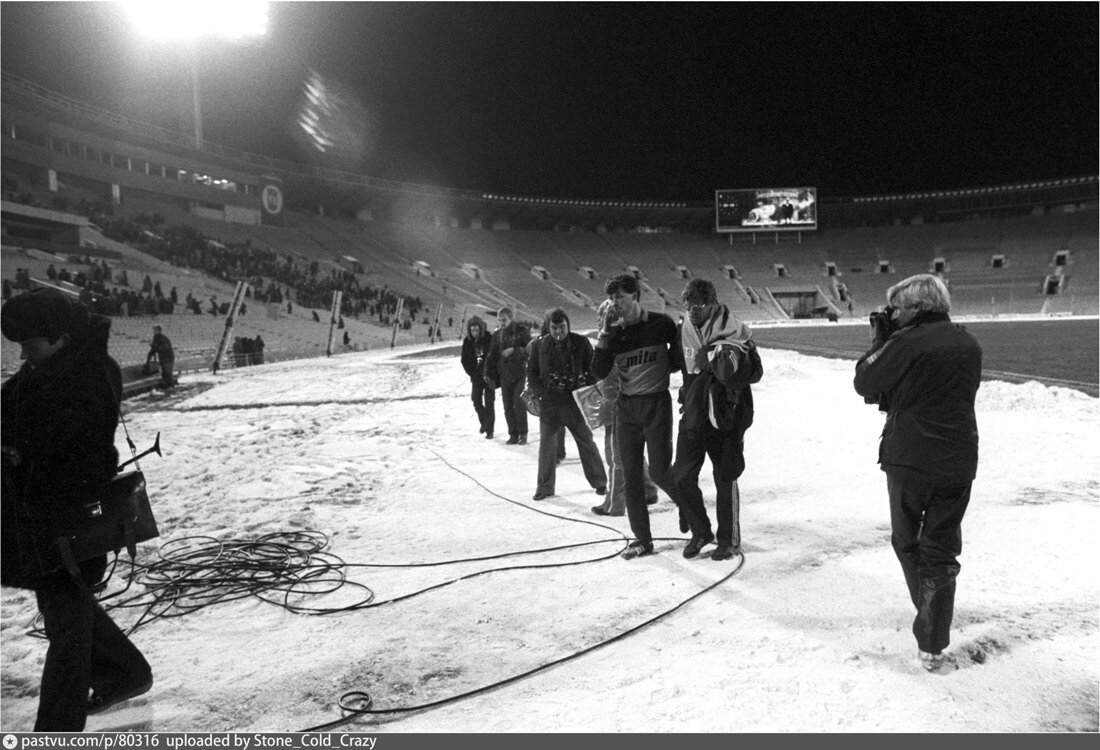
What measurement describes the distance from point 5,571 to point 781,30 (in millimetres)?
63567

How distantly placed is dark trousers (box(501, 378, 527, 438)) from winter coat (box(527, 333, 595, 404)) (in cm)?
247

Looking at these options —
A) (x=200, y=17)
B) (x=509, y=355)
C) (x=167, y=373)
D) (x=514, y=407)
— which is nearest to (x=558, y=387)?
(x=509, y=355)

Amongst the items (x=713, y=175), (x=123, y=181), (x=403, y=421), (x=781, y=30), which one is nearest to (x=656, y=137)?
(x=713, y=175)

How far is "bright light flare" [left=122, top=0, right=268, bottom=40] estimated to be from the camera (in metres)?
31.2

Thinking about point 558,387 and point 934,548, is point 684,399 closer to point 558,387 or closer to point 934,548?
point 934,548

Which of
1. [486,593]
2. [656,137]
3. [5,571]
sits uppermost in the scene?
[656,137]

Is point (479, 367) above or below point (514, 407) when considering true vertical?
above

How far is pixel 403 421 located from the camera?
10.5 m

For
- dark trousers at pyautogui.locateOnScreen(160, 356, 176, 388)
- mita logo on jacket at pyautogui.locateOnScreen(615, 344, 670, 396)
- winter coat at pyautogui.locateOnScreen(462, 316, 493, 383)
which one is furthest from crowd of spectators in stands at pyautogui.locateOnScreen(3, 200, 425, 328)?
mita logo on jacket at pyautogui.locateOnScreen(615, 344, 670, 396)

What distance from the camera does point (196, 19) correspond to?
3459 cm

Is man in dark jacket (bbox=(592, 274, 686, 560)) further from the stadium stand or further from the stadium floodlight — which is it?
the stadium floodlight

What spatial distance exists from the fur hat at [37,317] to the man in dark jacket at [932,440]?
3.34 meters

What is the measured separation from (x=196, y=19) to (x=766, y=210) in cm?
5011

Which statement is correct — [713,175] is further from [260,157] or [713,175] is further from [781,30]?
[260,157]
